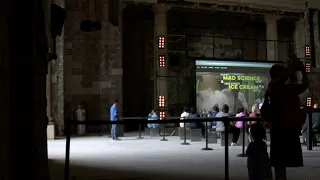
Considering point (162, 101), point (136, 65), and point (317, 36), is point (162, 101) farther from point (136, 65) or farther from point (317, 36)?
point (317, 36)

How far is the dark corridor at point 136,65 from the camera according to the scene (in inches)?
1028

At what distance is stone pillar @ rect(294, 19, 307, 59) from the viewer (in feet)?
88.8

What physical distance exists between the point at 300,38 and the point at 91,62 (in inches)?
556

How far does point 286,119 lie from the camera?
4.78 meters

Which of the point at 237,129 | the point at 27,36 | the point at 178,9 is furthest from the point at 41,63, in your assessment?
the point at 178,9

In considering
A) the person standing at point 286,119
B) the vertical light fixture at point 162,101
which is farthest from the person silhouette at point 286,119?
the vertical light fixture at point 162,101

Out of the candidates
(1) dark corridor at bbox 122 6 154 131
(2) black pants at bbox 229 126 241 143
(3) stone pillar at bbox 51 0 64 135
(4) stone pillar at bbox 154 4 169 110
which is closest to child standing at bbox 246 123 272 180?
(2) black pants at bbox 229 126 241 143

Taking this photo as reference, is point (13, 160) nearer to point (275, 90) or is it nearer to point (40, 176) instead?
point (40, 176)

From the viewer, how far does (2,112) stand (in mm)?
4164

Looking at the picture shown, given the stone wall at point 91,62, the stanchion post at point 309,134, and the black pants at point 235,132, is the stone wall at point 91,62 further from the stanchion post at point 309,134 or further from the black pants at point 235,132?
the stanchion post at point 309,134

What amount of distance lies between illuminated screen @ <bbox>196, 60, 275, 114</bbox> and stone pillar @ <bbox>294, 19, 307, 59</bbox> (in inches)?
173

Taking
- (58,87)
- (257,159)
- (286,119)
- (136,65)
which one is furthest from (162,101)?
(286,119)

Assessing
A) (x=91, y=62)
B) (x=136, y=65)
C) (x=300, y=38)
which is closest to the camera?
(x=91, y=62)

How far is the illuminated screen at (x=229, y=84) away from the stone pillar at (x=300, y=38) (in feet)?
14.4
